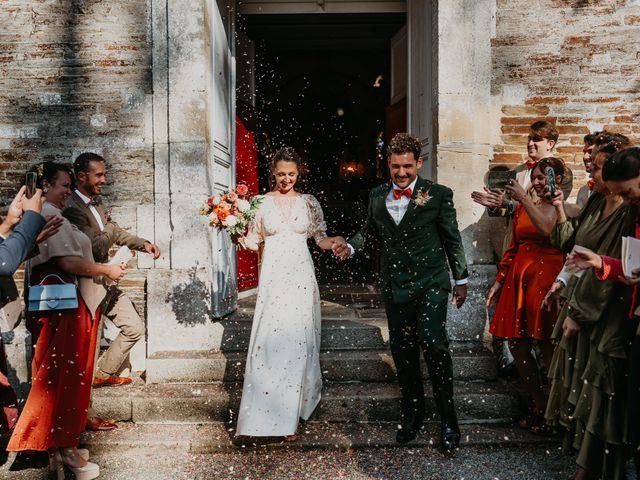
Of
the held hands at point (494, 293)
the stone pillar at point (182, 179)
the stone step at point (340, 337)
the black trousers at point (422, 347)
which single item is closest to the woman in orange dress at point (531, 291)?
the held hands at point (494, 293)

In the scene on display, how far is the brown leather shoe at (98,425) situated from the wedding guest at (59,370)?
59cm

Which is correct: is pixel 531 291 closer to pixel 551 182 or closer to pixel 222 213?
pixel 551 182

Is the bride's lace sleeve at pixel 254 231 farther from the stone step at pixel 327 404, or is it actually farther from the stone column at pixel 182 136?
the stone step at pixel 327 404

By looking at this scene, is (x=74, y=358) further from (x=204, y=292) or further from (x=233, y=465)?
(x=204, y=292)

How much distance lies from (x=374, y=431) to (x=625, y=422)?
1.89 m

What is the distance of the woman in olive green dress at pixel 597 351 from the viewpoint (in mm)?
3264

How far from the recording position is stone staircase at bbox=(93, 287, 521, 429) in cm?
476

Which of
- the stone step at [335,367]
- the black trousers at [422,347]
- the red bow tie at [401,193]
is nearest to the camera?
the black trousers at [422,347]

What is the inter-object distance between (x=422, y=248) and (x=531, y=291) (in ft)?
2.77

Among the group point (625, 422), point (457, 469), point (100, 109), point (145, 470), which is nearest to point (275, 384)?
point (145, 470)

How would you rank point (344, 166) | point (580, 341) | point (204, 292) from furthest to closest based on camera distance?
point (344, 166)
point (204, 292)
point (580, 341)

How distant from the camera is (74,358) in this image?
3.97 metres

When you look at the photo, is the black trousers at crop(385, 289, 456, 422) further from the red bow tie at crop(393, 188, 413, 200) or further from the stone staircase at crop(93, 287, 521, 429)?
the red bow tie at crop(393, 188, 413, 200)

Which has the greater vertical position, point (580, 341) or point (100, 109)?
point (100, 109)
